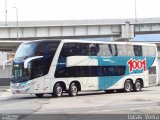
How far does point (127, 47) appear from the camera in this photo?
33.0m

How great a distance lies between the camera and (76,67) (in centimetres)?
2855

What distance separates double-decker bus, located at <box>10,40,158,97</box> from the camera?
87.8 feet

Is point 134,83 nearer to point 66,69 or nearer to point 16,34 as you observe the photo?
point 66,69

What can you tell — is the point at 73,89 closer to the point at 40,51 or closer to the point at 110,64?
the point at 40,51

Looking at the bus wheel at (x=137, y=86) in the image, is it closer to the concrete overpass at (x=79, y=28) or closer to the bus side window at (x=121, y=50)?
the bus side window at (x=121, y=50)

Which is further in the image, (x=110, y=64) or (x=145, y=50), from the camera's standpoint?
(x=145, y=50)

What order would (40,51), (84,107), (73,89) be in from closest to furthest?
(84,107)
(40,51)
(73,89)

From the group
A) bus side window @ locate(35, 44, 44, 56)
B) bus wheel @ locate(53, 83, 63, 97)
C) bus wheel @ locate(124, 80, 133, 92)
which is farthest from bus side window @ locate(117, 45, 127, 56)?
bus side window @ locate(35, 44, 44, 56)

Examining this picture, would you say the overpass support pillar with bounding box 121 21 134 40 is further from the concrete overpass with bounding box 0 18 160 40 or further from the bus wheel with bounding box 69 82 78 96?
the bus wheel with bounding box 69 82 78 96

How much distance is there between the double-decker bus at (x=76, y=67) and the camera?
87.8ft

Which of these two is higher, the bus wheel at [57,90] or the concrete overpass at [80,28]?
the concrete overpass at [80,28]

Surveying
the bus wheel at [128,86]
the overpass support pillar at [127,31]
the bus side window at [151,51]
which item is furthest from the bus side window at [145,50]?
the overpass support pillar at [127,31]

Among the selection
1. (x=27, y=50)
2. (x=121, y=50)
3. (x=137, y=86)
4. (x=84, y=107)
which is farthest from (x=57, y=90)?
(x=84, y=107)

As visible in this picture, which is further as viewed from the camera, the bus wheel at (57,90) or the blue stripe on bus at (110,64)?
the blue stripe on bus at (110,64)
